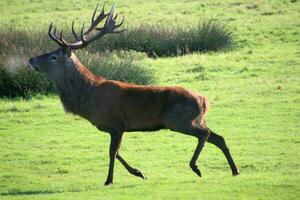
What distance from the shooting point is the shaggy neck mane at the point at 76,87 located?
598 inches

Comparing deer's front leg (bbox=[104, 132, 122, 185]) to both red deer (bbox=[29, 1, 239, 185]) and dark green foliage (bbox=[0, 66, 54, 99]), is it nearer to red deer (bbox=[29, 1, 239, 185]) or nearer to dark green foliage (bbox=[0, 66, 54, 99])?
red deer (bbox=[29, 1, 239, 185])

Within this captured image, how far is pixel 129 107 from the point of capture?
14719mm

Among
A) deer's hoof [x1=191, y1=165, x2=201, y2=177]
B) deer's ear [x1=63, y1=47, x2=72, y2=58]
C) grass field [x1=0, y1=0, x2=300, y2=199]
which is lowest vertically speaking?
grass field [x1=0, y1=0, x2=300, y2=199]

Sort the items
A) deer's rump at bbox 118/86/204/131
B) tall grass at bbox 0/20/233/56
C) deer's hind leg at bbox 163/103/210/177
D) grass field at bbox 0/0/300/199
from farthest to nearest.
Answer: tall grass at bbox 0/20/233/56 < deer's rump at bbox 118/86/204/131 < deer's hind leg at bbox 163/103/210/177 < grass field at bbox 0/0/300/199

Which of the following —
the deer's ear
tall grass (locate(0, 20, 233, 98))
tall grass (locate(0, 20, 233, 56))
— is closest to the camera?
the deer's ear

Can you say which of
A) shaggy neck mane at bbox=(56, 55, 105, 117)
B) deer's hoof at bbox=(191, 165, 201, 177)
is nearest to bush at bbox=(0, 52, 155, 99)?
shaggy neck mane at bbox=(56, 55, 105, 117)

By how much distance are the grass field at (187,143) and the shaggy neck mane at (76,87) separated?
1.21 meters

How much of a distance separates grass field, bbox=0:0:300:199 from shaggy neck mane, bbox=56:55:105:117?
1211 mm

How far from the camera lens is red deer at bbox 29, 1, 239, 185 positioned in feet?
47.2

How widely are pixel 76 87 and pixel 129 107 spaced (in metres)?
1.21

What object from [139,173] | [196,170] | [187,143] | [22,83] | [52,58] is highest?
[52,58]

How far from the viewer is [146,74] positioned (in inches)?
985

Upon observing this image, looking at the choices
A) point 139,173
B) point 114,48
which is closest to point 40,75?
point 114,48

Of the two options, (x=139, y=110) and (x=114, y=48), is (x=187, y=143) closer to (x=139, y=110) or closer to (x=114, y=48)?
(x=139, y=110)
